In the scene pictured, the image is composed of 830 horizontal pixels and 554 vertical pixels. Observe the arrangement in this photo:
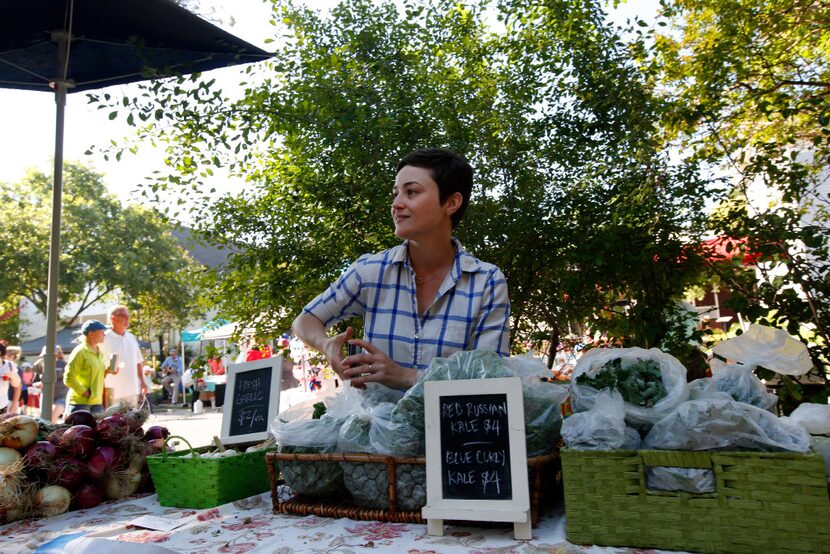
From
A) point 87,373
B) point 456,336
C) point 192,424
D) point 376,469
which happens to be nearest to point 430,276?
point 456,336

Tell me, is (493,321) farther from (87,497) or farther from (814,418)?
(87,497)

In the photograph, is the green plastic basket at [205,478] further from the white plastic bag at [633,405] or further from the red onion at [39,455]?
the white plastic bag at [633,405]

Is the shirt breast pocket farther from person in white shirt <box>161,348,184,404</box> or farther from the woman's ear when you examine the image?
person in white shirt <box>161,348,184,404</box>

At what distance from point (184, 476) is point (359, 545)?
73 centimetres

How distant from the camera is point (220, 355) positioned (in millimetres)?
4520

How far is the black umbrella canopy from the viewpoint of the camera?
2934 millimetres

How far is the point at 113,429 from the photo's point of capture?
6.41 feet

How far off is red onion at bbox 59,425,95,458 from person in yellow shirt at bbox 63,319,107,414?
14.9ft

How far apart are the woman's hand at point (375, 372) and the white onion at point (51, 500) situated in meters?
0.94

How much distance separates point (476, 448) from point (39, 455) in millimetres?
1419

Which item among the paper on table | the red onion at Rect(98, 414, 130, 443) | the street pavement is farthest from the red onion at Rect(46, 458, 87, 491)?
the street pavement

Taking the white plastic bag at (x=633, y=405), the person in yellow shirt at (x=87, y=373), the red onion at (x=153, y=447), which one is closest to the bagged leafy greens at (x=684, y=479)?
the white plastic bag at (x=633, y=405)

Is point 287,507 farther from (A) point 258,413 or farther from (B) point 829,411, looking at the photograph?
(B) point 829,411

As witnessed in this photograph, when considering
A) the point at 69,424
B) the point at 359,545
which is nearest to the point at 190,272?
the point at 69,424
